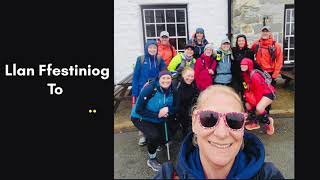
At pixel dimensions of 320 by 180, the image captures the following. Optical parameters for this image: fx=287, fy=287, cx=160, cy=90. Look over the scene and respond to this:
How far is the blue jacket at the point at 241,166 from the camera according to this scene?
1.60 meters

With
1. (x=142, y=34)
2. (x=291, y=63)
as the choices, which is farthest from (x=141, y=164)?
(x=291, y=63)

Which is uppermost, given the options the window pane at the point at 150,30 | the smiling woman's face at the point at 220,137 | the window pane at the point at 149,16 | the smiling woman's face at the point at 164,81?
the window pane at the point at 149,16

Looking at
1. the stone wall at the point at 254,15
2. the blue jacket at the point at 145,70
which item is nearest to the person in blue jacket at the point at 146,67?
the blue jacket at the point at 145,70

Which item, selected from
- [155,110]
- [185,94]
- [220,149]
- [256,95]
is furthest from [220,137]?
[256,95]

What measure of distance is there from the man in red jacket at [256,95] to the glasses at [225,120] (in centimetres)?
315

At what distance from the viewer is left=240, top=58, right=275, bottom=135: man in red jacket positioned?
4547mm

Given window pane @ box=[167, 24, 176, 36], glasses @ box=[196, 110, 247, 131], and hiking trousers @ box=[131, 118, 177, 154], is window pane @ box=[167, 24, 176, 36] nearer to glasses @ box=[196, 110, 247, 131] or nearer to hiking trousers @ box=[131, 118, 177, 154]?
hiking trousers @ box=[131, 118, 177, 154]

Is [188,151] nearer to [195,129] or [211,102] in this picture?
[195,129]

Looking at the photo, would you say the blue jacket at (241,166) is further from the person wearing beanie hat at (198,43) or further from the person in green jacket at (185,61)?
the person wearing beanie hat at (198,43)

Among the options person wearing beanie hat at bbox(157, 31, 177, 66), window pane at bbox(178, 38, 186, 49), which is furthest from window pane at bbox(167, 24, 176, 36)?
person wearing beanie hat at bbox(157, 31, 177, 66)

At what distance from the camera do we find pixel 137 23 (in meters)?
7.46

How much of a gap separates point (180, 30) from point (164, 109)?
441 centimetres

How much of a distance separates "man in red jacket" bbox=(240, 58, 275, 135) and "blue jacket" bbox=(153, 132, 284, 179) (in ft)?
9.60

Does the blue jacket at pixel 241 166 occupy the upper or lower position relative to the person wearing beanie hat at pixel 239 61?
lower
